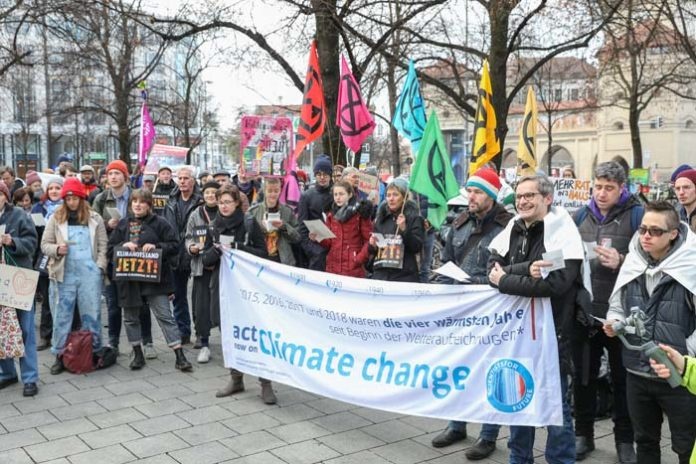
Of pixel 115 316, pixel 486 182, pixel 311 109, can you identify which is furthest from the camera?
pixel 311 109

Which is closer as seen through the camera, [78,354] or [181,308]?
[78,354]

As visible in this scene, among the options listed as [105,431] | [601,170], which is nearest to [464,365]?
[601,170]

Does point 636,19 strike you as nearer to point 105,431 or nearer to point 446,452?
point 446,452

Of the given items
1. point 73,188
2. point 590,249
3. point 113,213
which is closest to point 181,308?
point 113,213

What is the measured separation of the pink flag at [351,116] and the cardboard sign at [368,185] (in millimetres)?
404

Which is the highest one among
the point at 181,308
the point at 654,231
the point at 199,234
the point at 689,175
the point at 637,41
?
the point at 637,41

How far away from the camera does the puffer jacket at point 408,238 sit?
6594 mm

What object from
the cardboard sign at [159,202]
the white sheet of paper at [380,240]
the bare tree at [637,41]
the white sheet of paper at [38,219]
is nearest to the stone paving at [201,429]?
the white sheet of paper at [380,240]

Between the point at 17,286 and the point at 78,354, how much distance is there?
41.5 inches

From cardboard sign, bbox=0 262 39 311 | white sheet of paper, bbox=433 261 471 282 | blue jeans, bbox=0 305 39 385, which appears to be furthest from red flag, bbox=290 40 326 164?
white sheet of paper, bbox=433 261 471 282

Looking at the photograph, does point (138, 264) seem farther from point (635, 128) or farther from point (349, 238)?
point (635, 128)

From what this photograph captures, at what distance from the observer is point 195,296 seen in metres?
7.91

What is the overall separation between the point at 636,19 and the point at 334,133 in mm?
6466

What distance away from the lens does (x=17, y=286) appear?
670cm
